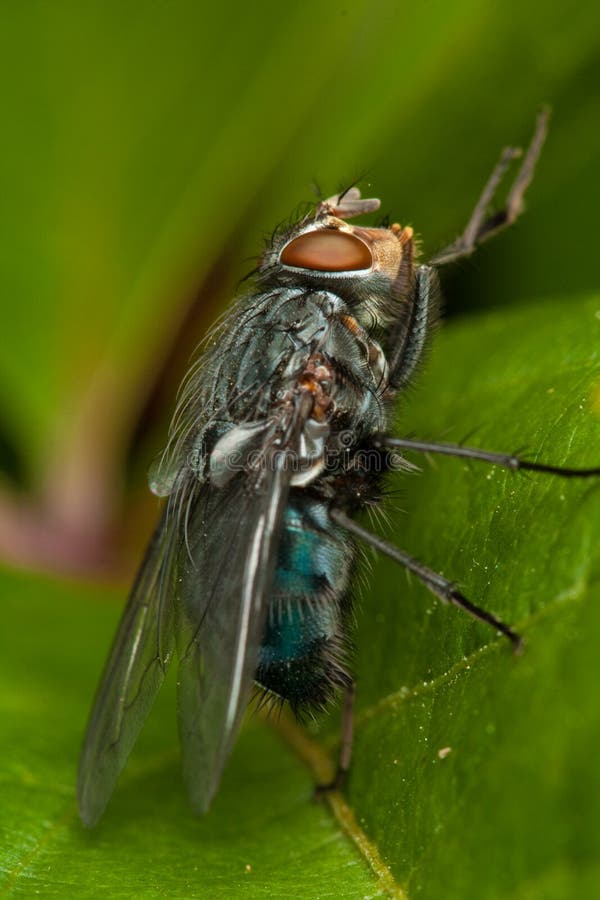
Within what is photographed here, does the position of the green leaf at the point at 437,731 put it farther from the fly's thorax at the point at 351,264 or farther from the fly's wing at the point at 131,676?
the fly's thorax at the point at 351,264

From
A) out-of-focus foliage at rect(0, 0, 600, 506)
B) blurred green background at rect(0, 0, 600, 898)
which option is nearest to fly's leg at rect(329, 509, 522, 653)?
blurred green background at rect(0, 0, 600, 898)

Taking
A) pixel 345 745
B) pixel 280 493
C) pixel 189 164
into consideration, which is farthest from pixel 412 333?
pixel 189 164

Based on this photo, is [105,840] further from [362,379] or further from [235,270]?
[235,270]

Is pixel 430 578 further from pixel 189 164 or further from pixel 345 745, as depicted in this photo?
pixel 189 164

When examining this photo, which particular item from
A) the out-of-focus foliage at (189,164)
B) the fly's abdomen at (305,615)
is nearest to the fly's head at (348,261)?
the fly's abdomen at (305,615)

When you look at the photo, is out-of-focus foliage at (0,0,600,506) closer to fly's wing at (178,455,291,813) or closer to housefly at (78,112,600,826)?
housefly at (78,112,600,826)

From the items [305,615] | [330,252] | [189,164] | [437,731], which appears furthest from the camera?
[189,164]
